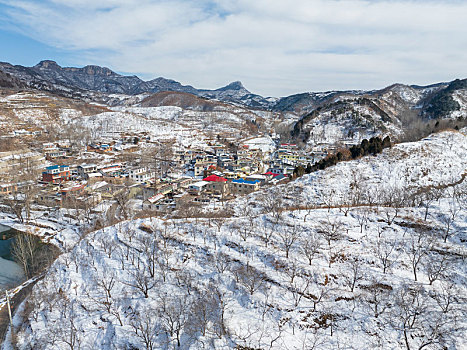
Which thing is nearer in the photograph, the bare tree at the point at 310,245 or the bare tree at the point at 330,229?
the bare tree at the point at 310,245

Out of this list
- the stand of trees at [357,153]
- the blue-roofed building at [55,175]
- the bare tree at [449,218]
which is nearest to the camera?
the bare tree at [449,218]

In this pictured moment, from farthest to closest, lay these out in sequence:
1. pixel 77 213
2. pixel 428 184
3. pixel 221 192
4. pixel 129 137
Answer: pixel 129 137, pixel 221 192, pixel 77 213, pixel 428 184

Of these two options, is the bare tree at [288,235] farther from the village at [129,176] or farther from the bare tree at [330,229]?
the village at [129,176]

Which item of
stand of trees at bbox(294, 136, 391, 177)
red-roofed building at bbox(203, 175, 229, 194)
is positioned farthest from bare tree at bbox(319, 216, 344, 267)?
red-roofed building at bbox(203, 175, 229, 194)

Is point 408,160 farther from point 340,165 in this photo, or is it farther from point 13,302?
point 13,302

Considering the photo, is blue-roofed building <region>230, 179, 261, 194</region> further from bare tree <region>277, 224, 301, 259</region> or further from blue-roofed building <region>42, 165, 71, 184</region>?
blue-roofed building <region>42, 165, 71, 184</region>

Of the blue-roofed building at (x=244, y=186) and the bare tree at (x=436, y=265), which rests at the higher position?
the bare tree at (x=436, y=265)

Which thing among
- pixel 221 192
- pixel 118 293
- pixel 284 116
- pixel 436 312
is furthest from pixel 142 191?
pixel 284 116

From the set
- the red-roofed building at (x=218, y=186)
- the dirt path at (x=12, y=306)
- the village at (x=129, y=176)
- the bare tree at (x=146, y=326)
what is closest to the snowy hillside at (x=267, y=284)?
Result: the bare tree at (x=146, y=326)
